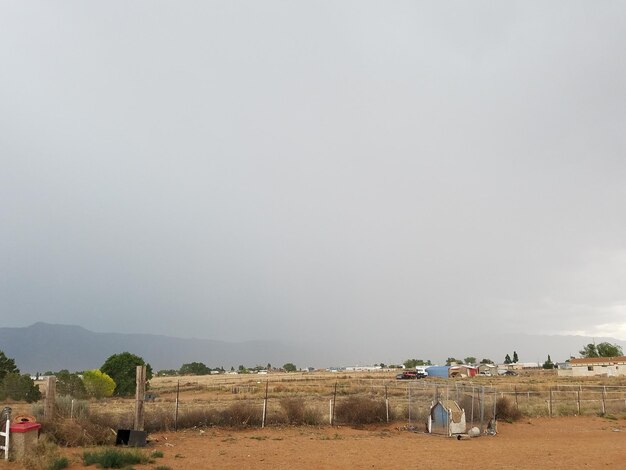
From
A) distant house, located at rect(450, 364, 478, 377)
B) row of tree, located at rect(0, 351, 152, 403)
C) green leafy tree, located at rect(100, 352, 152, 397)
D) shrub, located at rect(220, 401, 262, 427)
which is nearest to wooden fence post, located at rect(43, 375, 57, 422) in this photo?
shrub, located at rect(220, 401, 262, 427)

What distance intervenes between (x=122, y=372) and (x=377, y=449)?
38895mm

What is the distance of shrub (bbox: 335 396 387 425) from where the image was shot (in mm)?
26391

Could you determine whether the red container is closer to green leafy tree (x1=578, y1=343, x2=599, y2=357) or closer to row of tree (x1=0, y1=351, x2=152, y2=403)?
row of tree (x1=0, y1=351, x2=152, y2=403)

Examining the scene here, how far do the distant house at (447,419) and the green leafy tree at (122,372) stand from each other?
35.3 m

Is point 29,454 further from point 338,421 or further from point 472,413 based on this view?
point 472,413

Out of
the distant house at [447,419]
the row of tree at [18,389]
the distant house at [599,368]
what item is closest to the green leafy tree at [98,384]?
the row of tree at [18,389]

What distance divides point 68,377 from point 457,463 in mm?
32734

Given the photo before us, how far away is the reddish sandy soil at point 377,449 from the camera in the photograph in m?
16.3

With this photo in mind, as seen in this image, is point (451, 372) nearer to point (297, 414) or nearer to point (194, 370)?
point (297, 414)

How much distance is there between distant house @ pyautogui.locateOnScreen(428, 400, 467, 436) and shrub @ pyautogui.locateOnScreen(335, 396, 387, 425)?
3614 millimetres

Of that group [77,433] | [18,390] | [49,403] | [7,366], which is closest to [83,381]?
[18,390]

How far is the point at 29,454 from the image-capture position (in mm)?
15305

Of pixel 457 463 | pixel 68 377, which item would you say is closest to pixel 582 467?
pixel 457 463

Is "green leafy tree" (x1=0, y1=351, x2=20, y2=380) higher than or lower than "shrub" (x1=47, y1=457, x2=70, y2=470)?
higher
